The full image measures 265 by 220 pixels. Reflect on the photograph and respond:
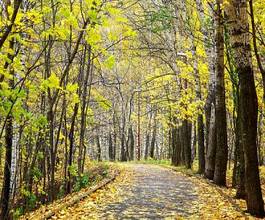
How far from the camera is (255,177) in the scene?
827 cm

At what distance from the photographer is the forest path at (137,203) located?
857 centimetres

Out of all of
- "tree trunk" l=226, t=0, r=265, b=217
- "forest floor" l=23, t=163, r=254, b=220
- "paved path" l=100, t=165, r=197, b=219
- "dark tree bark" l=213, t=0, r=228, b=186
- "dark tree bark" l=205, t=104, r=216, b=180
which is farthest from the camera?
"dark tree bark" l=205, t=104, r=216, b=180

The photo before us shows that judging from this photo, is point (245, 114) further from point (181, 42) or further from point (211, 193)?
point (181, 42)

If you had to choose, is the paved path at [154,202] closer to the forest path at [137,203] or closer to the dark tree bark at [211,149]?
the forest path at [137,203]

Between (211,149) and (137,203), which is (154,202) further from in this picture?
(211,149)

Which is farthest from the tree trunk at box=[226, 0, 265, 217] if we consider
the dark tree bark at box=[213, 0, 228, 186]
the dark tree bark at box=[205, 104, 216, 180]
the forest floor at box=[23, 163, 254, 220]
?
the dark tree bark at box=[205, 104, 216, 180]

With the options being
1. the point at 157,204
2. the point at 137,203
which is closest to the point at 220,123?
the point at 157,204

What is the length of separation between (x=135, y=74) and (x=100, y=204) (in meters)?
34.0

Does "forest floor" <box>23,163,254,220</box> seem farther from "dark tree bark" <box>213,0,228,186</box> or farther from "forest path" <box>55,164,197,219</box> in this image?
"dark tree bark" <box>213,0,228,186</box>

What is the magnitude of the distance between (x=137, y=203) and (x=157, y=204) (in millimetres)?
490

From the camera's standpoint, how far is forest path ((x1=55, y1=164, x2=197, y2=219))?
8.57 meters

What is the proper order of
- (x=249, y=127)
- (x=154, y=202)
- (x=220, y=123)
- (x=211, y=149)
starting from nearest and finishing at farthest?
(x=249, y=127) < (x=154, y=202) < (x=220, y=123) < (x=211, y=149)

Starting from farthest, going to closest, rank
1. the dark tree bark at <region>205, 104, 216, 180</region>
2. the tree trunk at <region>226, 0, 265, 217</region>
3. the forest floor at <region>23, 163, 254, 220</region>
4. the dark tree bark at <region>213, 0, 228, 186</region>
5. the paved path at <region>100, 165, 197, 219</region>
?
1. the dark tree bark at <region>205, 104, 216, 180</region>
2. the dark tree bark at <region>213, 0, 228, 186</region>
3. the paved path at <region>100, 165, 197, 219</region>
4. the forest floor at <region>23, 163, 254, 220</region>
5. the tree trunk at <region>226, 0, 265, 217</region>

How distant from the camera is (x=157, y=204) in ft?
32.9
